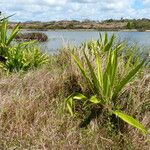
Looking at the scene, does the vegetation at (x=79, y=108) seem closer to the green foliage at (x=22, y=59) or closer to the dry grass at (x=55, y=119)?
the dry grass at (x=55, y=119)

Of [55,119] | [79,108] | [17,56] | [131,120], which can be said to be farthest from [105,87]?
[17,56]

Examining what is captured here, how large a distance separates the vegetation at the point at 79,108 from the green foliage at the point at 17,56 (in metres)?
2.20

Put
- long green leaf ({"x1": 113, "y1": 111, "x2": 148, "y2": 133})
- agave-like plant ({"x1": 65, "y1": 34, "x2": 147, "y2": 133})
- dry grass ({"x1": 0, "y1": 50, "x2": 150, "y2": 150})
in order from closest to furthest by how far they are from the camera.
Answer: dry grass ({"x1": 0, "y1": 50, "x2": 150, "y2": 150}) → long green leaf ({"x1": 113, "y1": 111, "x2": 148, "y2": 133}) → agave-like plant ({"x1": 65, "y1": 34, "x2": 147, "y2": 133})

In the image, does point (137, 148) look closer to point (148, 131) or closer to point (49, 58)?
point (148, 131)

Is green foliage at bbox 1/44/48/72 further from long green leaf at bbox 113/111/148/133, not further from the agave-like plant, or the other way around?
long green leaf at bbox 113/111/148/133

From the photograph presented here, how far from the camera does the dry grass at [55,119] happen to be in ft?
19.6

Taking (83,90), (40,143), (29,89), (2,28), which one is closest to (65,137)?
(40,143)

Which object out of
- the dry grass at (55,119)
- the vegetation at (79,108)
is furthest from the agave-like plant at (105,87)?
the dry grass at (55,119)

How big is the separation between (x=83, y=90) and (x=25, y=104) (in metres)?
1.02

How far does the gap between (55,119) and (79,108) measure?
0.60 meters

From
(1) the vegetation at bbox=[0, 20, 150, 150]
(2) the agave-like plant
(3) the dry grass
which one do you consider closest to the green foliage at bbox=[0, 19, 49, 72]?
(1) the vegetation at bbox=[0, 20, 150, 150]

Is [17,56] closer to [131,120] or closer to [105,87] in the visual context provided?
[105,87]

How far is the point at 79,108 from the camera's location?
6988mm

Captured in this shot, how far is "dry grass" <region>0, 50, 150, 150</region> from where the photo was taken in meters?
5.96
